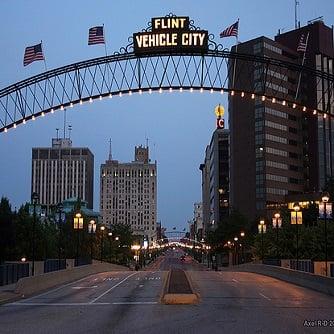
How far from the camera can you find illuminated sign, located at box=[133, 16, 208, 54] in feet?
119

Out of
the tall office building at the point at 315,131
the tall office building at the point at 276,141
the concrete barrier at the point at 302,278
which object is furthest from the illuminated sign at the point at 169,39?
the tall office building at the point at 315,131

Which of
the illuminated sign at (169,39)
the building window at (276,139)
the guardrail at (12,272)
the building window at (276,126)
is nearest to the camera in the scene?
the illuminated sign at (169,39)

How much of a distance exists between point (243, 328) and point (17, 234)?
6781 cm

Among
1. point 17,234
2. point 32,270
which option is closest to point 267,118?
point 17,234

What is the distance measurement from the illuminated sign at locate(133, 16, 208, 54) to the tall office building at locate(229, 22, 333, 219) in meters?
121

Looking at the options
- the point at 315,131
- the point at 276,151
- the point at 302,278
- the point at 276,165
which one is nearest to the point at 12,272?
the point at 302,278

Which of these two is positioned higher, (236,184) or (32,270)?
(236,184)

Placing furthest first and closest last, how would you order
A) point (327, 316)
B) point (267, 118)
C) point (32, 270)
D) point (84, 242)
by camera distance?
point (267, 118)
point (84, 242)
point (32, 270)
point (327, 316)

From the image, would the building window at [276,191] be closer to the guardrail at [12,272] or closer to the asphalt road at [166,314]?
the guardrail at [12,272]

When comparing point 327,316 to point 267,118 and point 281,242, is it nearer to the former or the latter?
point 281,242

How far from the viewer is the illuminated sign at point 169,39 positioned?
36.2 meters

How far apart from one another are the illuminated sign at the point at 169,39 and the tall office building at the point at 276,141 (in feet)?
396

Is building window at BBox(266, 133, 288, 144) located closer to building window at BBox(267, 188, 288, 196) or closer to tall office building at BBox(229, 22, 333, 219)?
tall office building at BBox(229, 22, 333, 219)

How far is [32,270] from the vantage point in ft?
144
